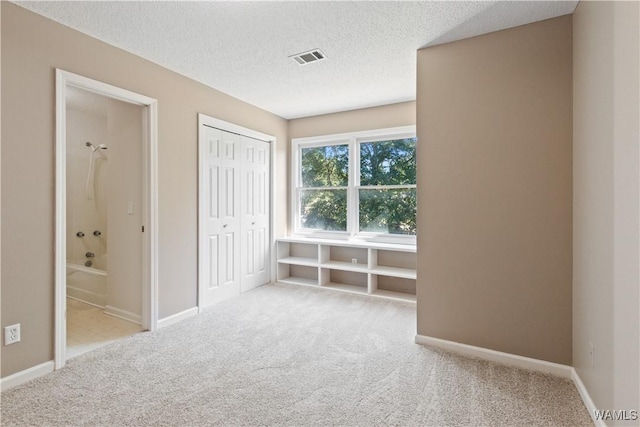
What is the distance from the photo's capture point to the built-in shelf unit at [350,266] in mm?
3980

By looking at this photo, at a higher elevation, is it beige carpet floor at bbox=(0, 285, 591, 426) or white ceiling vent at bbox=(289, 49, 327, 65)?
white ceiling vent at bbox=(289, 49, 327, 65)

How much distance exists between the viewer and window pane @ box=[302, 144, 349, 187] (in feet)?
15.1

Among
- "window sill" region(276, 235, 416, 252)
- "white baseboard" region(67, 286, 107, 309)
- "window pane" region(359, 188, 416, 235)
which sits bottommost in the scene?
"white baseboard" region(67, 286, 107, 309)

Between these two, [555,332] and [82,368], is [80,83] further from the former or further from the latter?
[555,332]

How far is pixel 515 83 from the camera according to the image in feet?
7.54

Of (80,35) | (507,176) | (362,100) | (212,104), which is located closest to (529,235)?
(507,176)

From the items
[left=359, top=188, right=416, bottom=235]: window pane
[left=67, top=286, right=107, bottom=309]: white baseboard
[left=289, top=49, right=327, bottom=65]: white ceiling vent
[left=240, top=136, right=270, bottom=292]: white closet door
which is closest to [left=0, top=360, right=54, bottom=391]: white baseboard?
[left=67, top=286, right=107, bottom=309]: white baseboard

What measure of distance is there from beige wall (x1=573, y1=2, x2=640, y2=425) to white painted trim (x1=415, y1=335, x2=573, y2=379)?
13 cm

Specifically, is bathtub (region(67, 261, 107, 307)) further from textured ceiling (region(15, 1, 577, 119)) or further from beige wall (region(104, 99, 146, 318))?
textured ceiling (region(15, 1, 577, 119))

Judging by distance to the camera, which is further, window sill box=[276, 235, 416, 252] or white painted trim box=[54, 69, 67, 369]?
window sill box=[276, 235, 416, 252]

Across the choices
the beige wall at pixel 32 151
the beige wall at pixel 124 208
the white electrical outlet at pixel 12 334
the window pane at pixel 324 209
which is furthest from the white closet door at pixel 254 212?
the white electrical outlet at pixel 12 334

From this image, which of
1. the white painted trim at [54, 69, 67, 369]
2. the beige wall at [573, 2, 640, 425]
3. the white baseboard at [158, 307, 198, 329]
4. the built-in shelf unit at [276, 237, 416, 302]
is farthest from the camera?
the built-in shelf unit at [276, 237, 416, 302]

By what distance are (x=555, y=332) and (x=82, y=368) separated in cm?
340

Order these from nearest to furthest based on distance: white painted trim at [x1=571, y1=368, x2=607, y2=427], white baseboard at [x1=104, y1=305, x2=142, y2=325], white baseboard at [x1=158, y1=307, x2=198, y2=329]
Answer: white painted trim at [x1=571, y1=368, x2=607, y2=427], white baseboard at [x1=158, y1=307, x2=198, y2=329], white baseboard at [x1=104, y1=305, x2=142, y2=325]
